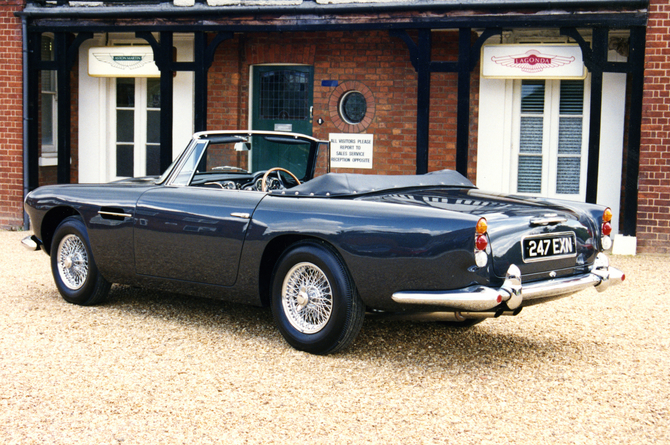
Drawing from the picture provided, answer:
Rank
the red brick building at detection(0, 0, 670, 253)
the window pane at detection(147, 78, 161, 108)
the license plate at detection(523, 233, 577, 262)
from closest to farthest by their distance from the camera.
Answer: the license plate at detection(523, 233, 577, 262) < the red brick building at detection(0, 0, 670, 253) < the window pane at detection(147, 78, 161, 108)

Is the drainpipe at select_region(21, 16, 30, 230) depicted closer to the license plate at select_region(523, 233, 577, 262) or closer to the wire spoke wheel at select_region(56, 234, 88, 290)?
the wire spoke wheel at select_region(56, 234, 88, 290)

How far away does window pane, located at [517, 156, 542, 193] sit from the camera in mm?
10734

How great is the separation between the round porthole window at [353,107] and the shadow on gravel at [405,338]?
20.2ft

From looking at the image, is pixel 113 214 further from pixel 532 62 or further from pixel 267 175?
pixel 532 62

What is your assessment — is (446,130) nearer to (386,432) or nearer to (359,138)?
(359,138)

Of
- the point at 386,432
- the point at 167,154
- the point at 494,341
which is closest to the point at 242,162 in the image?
the point at 494,341

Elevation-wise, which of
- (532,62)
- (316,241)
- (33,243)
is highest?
(532,62)

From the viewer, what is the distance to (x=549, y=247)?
4113 mm

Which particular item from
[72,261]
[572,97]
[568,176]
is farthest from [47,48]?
[568,176]

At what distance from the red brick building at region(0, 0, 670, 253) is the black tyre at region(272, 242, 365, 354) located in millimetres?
5389

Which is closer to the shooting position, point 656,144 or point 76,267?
point 76,267

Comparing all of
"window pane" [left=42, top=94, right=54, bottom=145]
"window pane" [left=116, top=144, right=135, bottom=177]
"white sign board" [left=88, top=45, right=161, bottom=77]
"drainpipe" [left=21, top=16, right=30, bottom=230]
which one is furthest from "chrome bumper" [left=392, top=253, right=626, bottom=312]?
"window pane" [left=42, top=94, right=54, bottom=145]

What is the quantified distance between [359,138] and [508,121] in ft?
7.32

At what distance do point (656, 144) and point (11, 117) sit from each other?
9.20 metres
